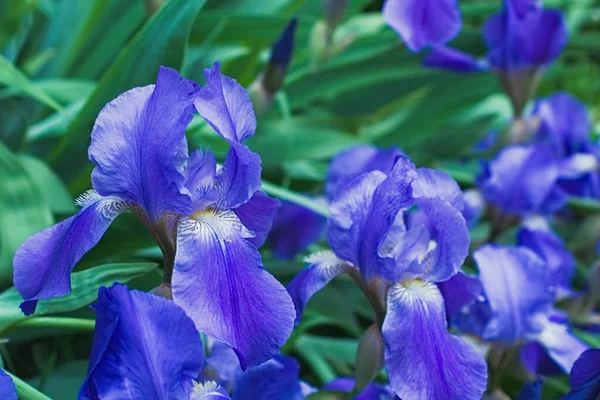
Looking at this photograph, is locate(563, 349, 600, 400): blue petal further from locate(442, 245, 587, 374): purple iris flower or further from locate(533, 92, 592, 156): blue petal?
locate(533, 92, 592, 156): blue petal

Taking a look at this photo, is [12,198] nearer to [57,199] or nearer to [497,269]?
[57,199]

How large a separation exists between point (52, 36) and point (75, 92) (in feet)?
0.63

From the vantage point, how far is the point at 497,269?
56cm

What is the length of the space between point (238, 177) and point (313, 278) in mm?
96

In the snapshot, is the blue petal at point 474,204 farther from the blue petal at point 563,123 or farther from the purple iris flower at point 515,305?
the purple iris flower at point 515,305

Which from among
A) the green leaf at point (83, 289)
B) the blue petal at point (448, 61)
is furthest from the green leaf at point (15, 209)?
the blue petal at point (448, 61)

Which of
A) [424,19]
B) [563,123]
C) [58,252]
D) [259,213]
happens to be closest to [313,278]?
[259,213]

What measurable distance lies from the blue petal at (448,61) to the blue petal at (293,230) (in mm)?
278

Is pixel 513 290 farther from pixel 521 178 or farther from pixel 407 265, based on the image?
pixel 521 178

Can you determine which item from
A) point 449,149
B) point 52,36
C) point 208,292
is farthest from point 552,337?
point 52,36

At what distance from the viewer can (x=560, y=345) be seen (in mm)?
603

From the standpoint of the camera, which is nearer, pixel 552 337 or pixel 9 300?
pixel 9 300

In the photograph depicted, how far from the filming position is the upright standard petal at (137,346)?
33cm

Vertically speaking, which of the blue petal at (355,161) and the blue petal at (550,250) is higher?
the blue petal at (355,161)
